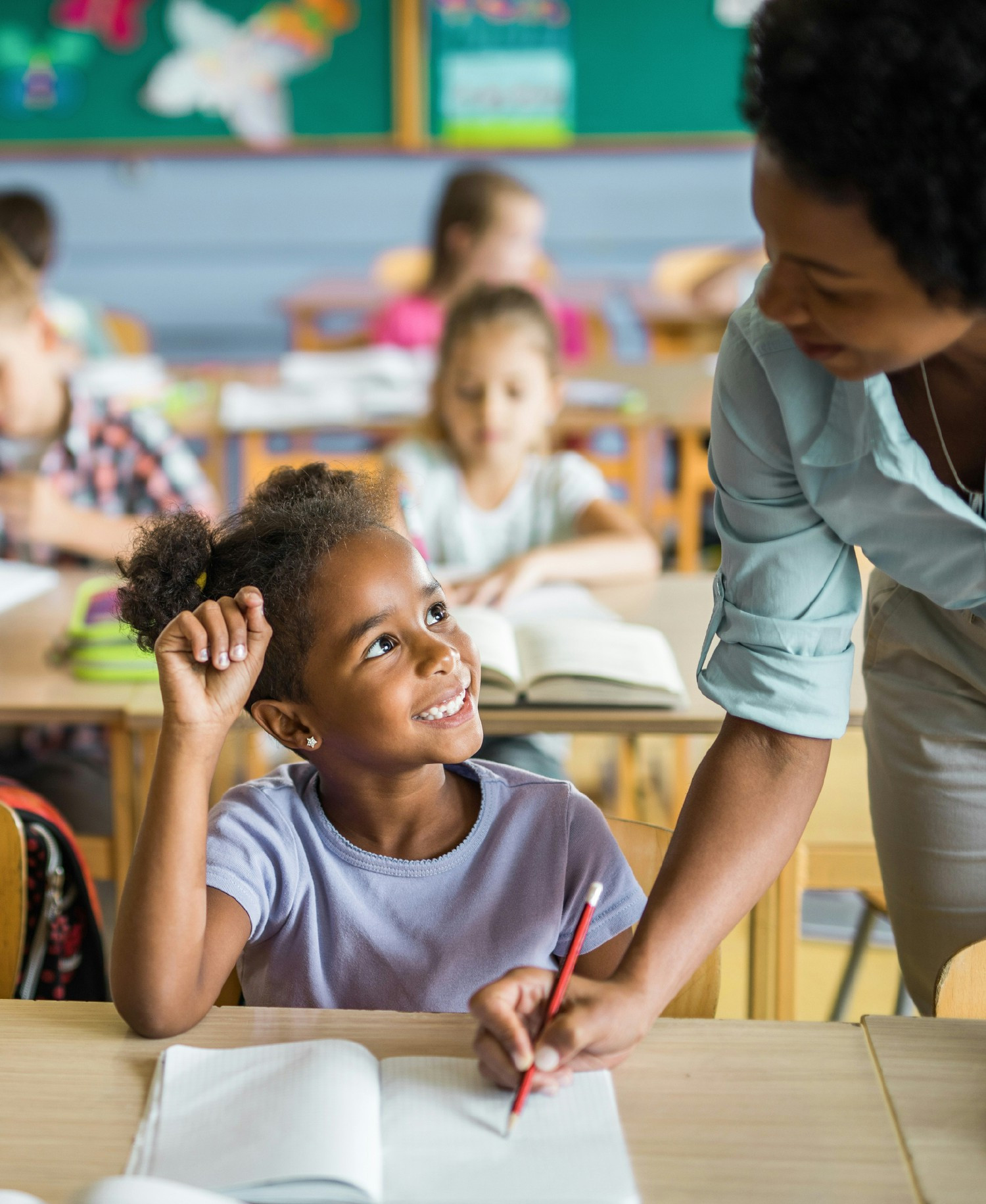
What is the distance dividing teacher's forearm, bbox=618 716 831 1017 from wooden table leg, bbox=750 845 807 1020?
637 millimetres

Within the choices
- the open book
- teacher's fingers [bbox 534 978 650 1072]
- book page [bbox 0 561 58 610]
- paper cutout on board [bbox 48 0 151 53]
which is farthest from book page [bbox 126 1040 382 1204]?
paper cutout on board [bbox 48 0 151 53]

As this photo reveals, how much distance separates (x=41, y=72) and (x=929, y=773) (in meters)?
5.86

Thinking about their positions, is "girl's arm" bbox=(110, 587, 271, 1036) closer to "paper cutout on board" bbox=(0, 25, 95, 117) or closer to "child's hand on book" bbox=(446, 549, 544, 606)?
"child's hand on book" bbox=(446, 549, 544, 606)

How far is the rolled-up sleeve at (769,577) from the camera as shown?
94 cm

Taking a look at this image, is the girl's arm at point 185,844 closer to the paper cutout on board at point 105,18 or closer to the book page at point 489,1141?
the book page at point 489,1141

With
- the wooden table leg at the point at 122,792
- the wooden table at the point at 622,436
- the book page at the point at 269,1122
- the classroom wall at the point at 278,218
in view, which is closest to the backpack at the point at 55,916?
the wooden table leg at the point at 122,792

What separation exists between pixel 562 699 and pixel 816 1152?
35.0 inches

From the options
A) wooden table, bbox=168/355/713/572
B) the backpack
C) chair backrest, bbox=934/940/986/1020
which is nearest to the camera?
chair backrest, bbox=934/940/986/1020

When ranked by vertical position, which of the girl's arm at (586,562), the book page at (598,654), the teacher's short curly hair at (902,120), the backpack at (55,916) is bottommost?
the backpack at (55,916)

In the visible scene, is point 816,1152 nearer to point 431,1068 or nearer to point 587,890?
point 431,1068

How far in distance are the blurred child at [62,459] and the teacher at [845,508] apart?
1.42 meters

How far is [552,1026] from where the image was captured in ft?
2.53

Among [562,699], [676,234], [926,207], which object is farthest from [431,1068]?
[676,234]

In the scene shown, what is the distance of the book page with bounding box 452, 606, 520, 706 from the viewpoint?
160 cm
